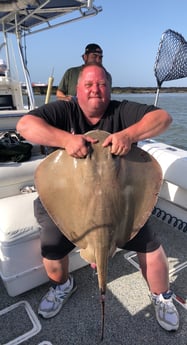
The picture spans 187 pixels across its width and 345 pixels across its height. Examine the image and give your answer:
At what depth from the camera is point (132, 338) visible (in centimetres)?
191

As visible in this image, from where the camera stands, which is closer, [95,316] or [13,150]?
[95,316]

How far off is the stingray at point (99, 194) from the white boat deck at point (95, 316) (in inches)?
21.1

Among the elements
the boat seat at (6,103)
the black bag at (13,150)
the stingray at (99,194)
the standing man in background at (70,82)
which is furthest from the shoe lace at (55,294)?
the boat seat at (6,103)

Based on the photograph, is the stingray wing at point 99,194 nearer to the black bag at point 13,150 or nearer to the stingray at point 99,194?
the stingray at point 99,194

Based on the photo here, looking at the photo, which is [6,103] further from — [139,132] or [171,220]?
[139,132]

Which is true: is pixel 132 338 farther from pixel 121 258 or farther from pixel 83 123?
pixel 83 123

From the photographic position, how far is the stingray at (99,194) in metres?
1.57

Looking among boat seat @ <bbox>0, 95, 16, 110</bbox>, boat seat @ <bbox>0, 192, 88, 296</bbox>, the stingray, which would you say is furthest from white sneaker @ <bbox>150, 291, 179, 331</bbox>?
boat seat @ <bbox>0, 95, 16, 110</bbox>

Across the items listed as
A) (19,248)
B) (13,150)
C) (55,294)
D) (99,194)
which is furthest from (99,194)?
(13,150)

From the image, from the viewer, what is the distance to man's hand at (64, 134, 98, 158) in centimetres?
158

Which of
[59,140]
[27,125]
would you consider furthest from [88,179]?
[27,125]

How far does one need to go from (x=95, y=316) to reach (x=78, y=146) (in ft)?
4.26

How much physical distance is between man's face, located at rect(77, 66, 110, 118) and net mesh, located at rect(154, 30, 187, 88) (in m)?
2.17

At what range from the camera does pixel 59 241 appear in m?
1.98
